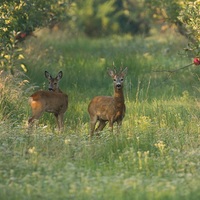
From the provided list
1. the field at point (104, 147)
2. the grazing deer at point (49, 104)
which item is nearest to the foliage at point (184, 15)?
the field at point (104, 147)

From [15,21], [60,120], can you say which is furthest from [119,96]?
[15,21]

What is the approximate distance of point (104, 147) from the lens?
10.8 meters

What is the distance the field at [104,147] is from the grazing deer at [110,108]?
20 centimetres

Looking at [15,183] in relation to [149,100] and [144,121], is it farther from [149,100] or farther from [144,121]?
[149,100]

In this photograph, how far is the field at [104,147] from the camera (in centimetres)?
873

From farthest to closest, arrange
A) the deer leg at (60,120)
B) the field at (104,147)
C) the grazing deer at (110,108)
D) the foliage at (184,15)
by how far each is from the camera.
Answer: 1. the foliage at (184,15)
2. the deer leg at (60,120)
3. the grazing deer at (110,108)
4. the field at (104,147)

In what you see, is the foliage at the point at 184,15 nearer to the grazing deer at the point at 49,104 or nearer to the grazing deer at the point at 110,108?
the grazing deer at the point at 110,108

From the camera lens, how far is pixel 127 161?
33.2 feet

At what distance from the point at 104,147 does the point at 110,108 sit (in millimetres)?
1685

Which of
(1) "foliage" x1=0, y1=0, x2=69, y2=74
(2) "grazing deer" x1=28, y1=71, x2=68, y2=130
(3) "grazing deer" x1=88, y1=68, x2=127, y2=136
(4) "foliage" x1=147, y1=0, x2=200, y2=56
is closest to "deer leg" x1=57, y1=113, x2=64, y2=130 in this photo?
(2) "grazing deer" x1=28, y1=71, x2=68, y2=130

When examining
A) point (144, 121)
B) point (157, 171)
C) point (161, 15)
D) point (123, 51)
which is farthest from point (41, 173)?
point (123, 51)

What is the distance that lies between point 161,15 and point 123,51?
296 centimetres

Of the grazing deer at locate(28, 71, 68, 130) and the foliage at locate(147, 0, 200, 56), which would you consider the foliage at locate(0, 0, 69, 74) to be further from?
the foliage at locate(147, 0, 200, 56)

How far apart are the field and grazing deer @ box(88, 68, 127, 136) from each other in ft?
0.66
